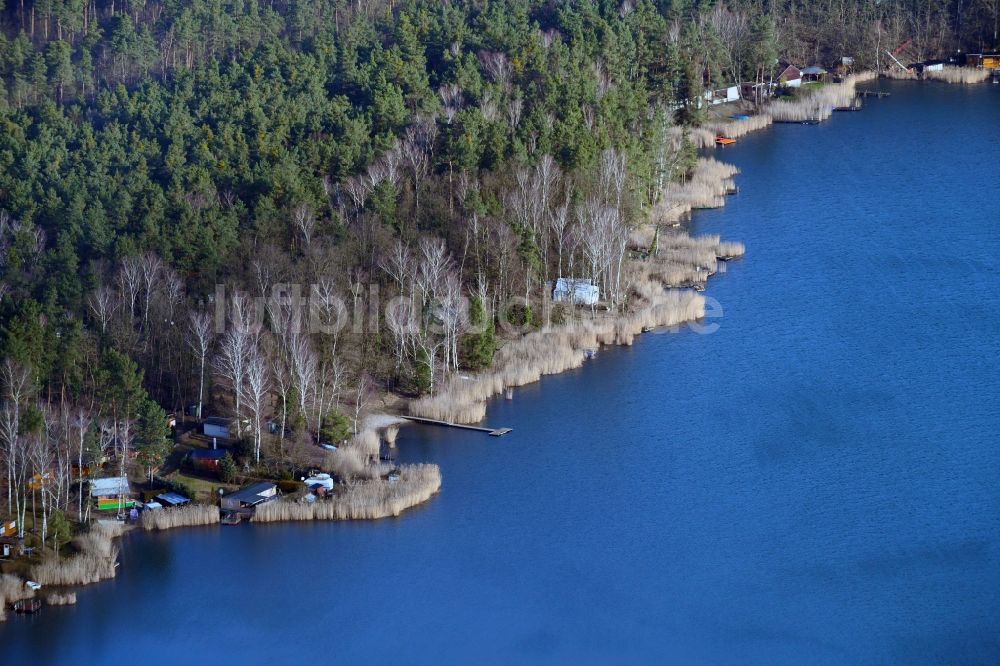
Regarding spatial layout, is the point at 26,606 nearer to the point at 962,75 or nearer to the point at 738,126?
the point at 738,126

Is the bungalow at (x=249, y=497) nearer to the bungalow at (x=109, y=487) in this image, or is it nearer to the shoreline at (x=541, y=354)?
the shoreline at (x=541, y=354)

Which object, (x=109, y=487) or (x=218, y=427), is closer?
(x=109, y=487)

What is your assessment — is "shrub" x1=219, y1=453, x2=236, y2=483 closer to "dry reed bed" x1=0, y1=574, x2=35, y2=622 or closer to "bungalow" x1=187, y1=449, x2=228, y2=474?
"bungalow" x1=187, y1=449, x2=228, y2=474

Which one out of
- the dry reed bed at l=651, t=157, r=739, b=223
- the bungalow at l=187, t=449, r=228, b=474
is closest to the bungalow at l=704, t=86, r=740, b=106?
the dry reed bed at l=651, t=157, r=739, b=223

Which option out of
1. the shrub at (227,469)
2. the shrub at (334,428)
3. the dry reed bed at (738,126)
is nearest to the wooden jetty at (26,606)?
the shrub at (227,469)

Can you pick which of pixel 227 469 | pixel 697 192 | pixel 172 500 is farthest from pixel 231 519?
pixel 697 192
